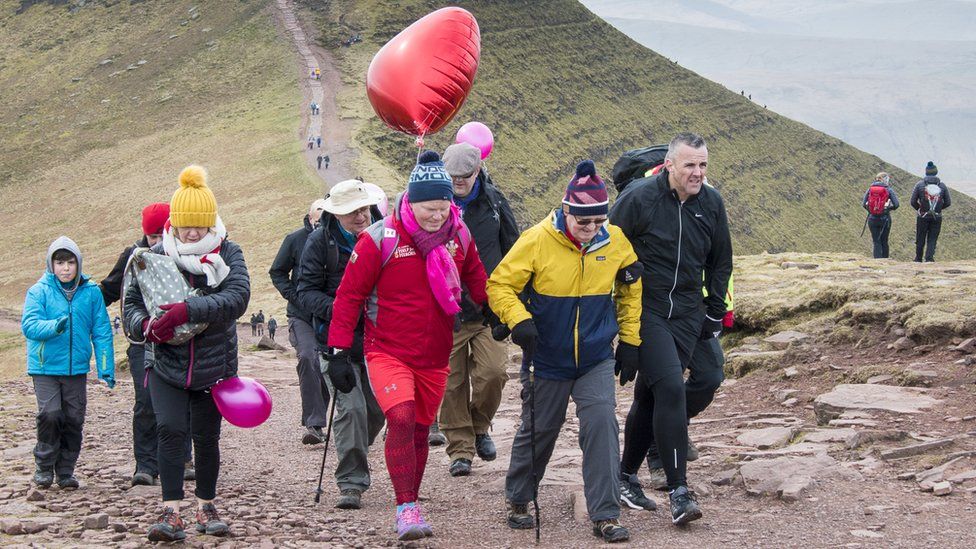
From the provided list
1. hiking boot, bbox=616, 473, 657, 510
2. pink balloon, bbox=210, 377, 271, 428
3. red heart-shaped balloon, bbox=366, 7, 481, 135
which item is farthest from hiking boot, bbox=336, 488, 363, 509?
red heart-shaped balloon, bbox=366, 7, 481, 135

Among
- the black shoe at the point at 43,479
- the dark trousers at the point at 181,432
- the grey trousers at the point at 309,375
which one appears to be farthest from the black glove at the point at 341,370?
the grey trousers at the point at 309,375

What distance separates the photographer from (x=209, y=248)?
22.4ft

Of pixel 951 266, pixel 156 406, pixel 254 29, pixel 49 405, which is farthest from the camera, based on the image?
pixel 254 29

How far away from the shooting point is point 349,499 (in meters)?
7.75

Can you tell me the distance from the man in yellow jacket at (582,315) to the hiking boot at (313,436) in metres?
4.16

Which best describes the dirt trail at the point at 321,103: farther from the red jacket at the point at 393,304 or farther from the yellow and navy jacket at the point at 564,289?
the yellow and navy jacket at the point at 564,289

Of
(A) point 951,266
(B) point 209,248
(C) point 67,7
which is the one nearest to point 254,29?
(C) point 67,7

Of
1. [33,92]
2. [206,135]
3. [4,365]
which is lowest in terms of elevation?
[4,365]

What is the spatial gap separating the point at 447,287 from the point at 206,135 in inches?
2792

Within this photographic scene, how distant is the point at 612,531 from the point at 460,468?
2.30 m

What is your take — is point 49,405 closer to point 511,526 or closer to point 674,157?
point 511,526

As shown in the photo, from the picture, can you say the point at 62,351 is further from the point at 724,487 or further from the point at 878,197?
the point at 878,197

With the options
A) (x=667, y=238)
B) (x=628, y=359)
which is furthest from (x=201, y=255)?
(x=667, y=238)

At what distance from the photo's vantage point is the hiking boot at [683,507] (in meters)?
6.70
